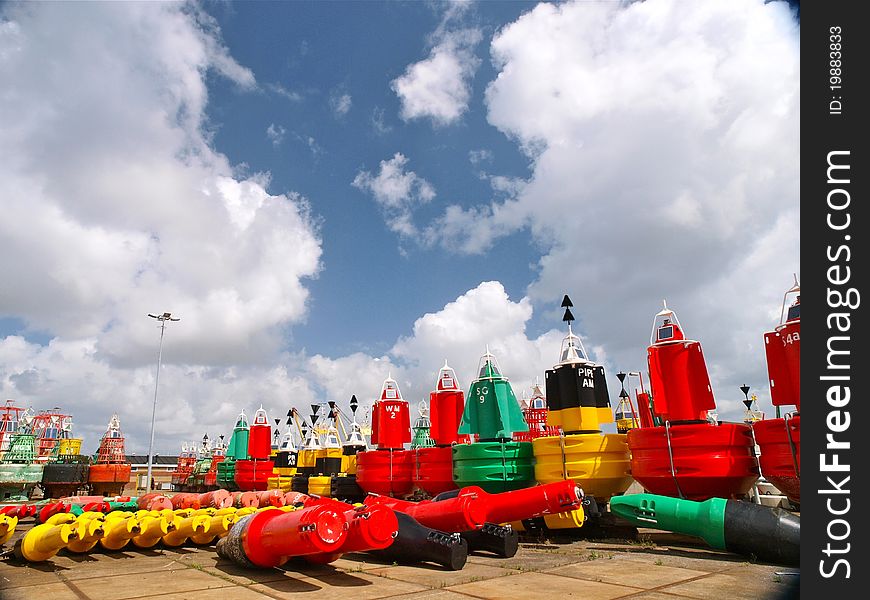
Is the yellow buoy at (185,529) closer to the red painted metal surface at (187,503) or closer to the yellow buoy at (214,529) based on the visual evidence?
the yellow buoy at (214,529)

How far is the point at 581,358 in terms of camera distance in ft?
49.3

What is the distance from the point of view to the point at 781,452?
11062mm

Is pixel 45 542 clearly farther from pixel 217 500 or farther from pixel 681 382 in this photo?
pixel 681 382

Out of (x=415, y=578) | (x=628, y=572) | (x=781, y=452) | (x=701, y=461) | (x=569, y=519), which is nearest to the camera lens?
(x=415, y=578)

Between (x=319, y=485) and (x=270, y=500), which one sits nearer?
(x=270, y=500)

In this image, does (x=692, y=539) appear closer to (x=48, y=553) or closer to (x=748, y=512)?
(x=748, y=512)

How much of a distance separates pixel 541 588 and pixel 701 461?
19.0 ft

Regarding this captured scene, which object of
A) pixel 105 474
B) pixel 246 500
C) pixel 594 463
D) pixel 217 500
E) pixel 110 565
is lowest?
pixel 105 474

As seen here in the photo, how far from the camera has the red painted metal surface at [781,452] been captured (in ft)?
35.2

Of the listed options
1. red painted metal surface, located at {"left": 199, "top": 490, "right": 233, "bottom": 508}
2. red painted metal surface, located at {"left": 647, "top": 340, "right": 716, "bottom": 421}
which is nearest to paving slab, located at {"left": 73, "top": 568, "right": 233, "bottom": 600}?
red painted metal surface, located at {"left": 199, "top": 490, "right": 233, "bottom": 508}

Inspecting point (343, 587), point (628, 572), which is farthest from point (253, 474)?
point (628, 572)

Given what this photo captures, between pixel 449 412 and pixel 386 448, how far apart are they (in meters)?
2.88

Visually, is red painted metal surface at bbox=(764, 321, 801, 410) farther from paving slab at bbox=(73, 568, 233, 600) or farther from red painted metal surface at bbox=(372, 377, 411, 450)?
red painted metal surface at bbox=(372, 377, 411, 450)

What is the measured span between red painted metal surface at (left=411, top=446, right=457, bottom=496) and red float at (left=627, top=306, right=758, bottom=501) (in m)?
5.98
